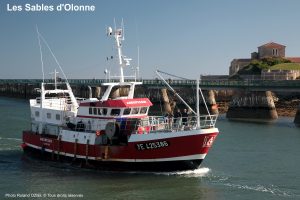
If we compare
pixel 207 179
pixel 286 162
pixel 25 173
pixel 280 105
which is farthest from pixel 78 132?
pixel 280 105

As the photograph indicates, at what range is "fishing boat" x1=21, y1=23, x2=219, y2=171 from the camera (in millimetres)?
28016

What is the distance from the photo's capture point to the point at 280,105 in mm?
86875

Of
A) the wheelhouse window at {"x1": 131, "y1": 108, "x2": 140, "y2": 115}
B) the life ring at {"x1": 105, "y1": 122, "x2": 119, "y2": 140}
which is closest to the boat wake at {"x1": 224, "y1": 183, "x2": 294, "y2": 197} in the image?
the life ring at {"x1": 105, "y1": 122, "x2": 119, "y2": 140}

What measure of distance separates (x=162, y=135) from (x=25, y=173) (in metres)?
9.26

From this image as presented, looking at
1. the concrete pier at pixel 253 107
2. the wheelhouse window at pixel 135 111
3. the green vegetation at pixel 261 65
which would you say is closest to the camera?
the wheelhouse window at pixel 135 111

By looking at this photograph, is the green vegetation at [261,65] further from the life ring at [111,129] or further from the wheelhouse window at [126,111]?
the life ring at [111,129]

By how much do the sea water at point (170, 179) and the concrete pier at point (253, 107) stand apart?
31.0 metres

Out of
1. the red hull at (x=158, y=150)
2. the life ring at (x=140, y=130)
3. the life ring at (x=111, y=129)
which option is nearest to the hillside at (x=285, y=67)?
the life ring at (x=140, y=130)

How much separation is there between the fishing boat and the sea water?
0.84 m

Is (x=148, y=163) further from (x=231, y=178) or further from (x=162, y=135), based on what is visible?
(x=231, y=178)

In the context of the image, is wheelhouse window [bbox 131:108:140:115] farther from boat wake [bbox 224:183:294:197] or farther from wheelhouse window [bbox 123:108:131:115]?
boat wake [bbox 224:183:294:197]

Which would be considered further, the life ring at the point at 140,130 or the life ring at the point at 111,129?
the life ring at the point at 111,129

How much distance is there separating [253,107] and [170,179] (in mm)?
44758

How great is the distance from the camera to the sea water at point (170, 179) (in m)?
25.3
